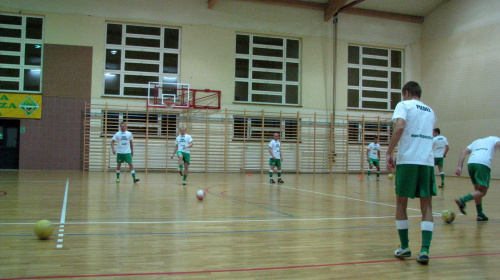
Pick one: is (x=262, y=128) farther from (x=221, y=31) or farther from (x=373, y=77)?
(x=373, y=77)

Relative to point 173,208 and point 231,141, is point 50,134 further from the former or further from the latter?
point 173,208

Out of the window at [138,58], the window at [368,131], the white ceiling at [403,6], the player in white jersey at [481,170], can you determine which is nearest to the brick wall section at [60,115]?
the window at [138,58]

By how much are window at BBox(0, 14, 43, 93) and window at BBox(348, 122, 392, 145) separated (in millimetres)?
17155

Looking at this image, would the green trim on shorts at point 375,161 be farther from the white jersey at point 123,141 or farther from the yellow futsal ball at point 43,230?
the yellow futsal ball at point 43,230

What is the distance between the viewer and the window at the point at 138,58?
20203 mm

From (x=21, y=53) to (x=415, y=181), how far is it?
67.5ft

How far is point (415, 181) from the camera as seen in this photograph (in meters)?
3.99

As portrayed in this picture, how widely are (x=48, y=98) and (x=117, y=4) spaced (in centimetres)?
585

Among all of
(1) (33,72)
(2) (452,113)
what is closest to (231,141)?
(1) (33,72)

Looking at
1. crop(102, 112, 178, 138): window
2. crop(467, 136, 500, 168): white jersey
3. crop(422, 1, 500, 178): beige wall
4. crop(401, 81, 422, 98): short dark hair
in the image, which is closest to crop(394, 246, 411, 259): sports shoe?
crop(401, 81, 422, 98): short dark hair

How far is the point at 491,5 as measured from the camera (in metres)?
20.0

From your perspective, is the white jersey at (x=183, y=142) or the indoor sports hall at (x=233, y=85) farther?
the indoor sports hall at (x=233, y=85)

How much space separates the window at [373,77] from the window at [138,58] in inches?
417

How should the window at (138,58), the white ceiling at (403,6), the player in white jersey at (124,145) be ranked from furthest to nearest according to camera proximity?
the white ceiling at (403,6) → the window at (138,58) → the player in white jersey at (124,145)
